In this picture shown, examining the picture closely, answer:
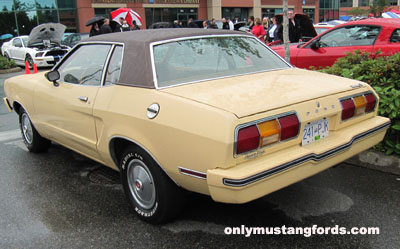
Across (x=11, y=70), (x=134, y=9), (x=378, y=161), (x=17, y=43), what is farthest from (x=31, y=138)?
(x=134, y=9)

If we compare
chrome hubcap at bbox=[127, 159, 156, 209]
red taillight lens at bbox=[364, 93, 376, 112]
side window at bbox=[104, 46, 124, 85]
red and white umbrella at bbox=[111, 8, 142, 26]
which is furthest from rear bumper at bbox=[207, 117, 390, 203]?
red and white umbrella at bbox=[111, 8, 142, 26]

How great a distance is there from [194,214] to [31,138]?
2913 millimetres

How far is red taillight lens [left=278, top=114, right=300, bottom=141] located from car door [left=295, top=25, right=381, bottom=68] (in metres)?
4.17

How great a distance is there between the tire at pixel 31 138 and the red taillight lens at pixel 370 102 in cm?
396

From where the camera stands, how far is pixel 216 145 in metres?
2.50

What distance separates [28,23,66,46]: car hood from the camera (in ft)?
45.3

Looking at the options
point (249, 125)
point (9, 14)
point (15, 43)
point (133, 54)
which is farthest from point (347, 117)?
point (9, 14)

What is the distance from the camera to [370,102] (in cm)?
339

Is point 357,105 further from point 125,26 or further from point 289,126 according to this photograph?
point 125,26

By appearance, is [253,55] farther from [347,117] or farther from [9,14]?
[9,14]

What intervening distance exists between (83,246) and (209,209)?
3.69 feet

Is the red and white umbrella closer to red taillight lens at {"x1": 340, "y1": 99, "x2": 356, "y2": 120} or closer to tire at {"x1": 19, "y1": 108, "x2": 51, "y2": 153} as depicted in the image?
tire at {"x1": 19, "y1": 108, "x2": 51, "y2": 153}

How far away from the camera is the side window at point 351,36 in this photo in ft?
21.5

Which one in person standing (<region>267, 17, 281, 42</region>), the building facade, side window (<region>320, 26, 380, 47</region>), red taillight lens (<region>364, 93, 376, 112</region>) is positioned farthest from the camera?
the building facade
